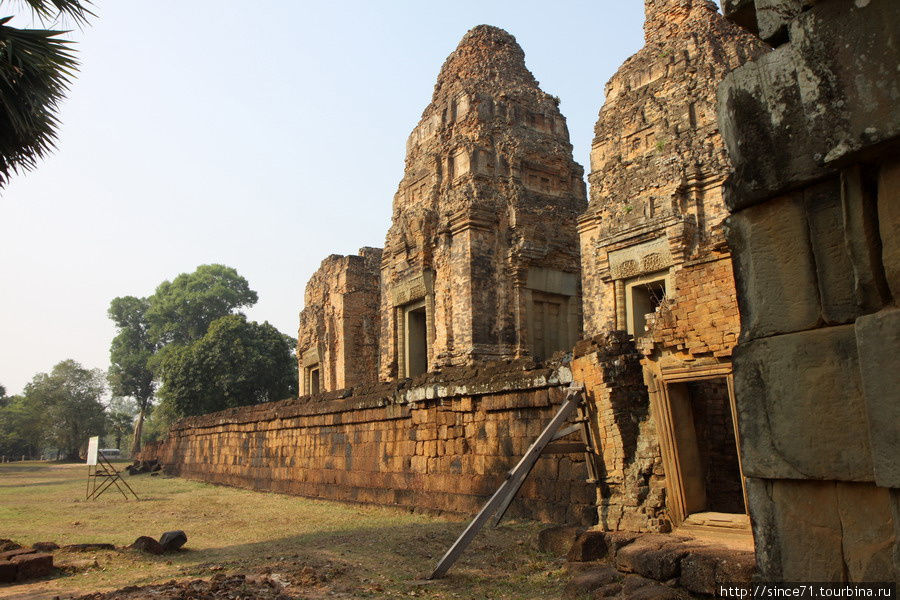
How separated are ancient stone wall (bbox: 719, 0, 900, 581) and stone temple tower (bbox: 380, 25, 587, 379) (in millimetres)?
12499

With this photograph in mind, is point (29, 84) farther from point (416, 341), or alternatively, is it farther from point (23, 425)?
point (23, 425)

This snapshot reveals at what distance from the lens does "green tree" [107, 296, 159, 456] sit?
53.2m

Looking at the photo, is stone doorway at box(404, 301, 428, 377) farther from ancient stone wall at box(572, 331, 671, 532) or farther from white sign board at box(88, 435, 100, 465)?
ancient stone wall at box(572, 331, 671, 532)

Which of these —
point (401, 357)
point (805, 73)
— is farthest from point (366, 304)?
point (805, 73)

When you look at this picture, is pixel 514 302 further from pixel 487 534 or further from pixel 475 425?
pixel 487 534

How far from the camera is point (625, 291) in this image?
13.2 metres

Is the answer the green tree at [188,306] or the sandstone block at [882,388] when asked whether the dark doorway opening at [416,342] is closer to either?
the sandstone block at [882,388]

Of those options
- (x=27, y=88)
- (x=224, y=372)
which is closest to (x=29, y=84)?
(x=27, y=88)

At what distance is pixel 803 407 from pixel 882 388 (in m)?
0.26

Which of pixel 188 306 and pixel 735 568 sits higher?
pixel 188 306

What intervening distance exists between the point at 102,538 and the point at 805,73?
1017 cm

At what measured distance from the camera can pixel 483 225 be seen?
1555 cm

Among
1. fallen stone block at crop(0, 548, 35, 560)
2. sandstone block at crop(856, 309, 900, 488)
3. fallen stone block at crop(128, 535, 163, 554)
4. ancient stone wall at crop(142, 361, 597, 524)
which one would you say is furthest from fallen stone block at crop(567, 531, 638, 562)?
fallen stone block at crop(0, 548, 35, 560)

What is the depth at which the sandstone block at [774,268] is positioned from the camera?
2168 millimetres
